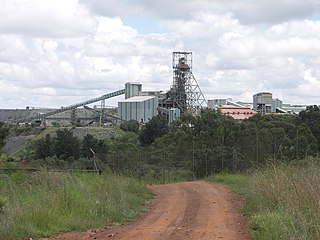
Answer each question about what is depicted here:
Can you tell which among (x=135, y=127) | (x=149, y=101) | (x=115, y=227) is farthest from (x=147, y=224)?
(x=149, y=101)

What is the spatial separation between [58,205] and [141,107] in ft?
252

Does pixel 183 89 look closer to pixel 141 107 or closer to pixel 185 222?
pixel 141 107

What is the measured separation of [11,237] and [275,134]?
1159 inches

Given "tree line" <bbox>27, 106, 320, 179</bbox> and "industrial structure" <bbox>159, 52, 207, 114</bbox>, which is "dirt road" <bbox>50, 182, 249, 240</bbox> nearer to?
"tree line" <bbox>27, 106, 320, 179</bbox>

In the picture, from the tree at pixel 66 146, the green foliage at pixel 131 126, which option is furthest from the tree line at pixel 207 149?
the green foliage at pixel 131 126

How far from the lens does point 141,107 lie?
303ft

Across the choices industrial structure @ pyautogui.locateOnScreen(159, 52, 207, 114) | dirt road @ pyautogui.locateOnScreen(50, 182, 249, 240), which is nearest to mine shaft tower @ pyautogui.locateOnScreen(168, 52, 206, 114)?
industrial structure @ pyautogui.locateOnScreen(159, 52, 207, 114)

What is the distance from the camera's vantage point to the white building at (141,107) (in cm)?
9219

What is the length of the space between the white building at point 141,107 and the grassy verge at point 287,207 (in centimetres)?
7413

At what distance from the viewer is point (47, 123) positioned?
366 ft

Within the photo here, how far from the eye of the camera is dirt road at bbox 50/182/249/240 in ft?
43.3

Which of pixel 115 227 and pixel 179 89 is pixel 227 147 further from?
pixel 179 89

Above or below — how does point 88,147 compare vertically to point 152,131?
below

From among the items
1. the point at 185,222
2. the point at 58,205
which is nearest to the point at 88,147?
the point at 58,205
